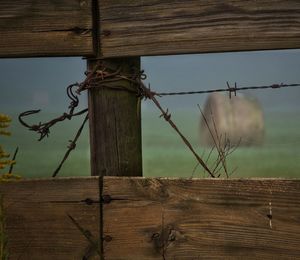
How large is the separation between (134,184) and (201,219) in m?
0.38

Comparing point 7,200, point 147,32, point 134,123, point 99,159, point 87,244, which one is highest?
point 147,32

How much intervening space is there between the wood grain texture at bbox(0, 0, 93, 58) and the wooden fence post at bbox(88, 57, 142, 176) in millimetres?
150

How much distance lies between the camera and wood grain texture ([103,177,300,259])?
2826mm

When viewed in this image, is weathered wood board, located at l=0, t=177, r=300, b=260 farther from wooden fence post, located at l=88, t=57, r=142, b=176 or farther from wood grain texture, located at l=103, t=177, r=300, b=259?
wooden fence post, located at l=88, t=57, r=142, b=176

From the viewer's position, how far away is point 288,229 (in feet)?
9.24

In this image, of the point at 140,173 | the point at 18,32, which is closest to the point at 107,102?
the point at 140,173

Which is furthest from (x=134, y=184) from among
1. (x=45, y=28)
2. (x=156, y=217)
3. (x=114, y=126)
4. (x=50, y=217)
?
(x=45, y=28)

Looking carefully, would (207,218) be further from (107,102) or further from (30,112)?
(30,112)

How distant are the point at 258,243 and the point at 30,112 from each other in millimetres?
1405

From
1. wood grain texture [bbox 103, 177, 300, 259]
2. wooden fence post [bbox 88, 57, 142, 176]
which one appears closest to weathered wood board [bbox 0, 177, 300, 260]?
wood grain texture [bbox 103, 177, 300, 259]

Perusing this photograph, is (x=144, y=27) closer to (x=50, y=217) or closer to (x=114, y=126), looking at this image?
(x=114, y=126)

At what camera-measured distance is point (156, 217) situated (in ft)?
9.69

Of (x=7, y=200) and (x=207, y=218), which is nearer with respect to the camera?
(x=207, y=218)

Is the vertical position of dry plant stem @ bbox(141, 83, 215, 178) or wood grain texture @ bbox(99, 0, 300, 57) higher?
wood grain texture @ bbox(99, 0, 300, 57)
